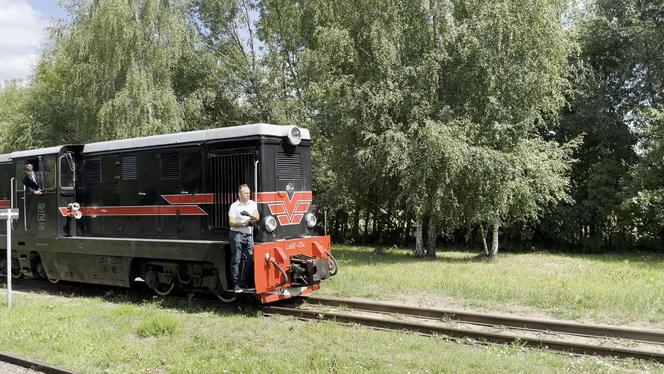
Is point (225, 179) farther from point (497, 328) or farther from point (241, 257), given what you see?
point (497, 328)

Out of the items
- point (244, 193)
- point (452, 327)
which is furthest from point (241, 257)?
point (452, 327)

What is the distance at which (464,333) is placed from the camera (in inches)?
289

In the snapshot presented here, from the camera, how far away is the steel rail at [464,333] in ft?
21.2

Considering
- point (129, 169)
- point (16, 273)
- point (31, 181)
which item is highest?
point (129, 169)

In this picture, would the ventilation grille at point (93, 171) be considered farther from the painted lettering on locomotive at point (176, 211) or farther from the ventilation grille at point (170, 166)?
the ventilation grille at point (170, 166)

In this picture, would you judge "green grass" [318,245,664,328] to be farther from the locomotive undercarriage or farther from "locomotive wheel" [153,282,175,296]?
"locomotive wheel" [153,282,175,296]

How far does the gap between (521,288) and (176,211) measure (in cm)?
667

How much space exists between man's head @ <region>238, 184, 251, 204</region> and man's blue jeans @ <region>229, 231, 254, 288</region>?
0.51 metres

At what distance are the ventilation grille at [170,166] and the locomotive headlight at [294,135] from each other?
2.11 metres

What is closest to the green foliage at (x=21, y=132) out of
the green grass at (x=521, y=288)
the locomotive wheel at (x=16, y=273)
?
the locomotive wheel at (x=16, y=273)

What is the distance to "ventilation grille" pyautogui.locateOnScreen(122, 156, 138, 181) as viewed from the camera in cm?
1052

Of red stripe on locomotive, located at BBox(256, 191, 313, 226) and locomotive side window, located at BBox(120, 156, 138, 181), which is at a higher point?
locomotive side window, located at BBox(120, 156, 138, 181)

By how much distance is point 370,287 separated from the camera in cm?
1108

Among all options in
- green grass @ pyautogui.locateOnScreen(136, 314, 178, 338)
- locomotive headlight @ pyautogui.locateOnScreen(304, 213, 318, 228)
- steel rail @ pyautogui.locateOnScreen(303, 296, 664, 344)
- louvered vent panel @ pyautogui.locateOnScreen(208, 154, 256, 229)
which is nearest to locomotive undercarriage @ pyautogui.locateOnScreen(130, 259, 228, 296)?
louvered vent panel @ pyautogui.locateOnScreen(208, 154, 256, 229)
